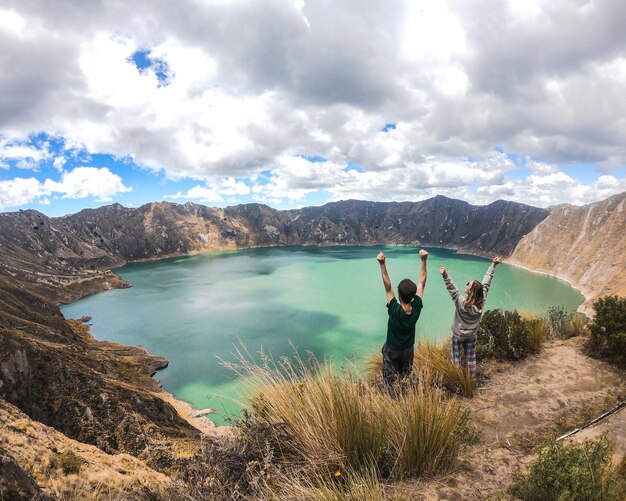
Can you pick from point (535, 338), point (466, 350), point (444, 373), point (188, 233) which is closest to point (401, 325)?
point (444, 373)

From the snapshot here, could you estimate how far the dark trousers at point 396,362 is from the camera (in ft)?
13.0

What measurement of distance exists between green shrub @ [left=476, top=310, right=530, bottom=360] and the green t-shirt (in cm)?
319

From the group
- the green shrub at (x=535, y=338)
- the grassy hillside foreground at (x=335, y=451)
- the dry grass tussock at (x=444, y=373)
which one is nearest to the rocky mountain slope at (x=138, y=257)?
the grassy hillside foreground at (x=335, y=451)

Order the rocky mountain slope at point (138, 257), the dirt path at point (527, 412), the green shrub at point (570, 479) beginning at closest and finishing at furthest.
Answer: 1. the green shrub at point (570, 479)
2. the dirt path at point (527, 412)
3. the rocky mountain slope at point (138, 257)

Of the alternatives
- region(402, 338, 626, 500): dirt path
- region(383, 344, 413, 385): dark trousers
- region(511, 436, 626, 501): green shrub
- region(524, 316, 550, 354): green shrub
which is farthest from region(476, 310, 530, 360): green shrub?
region(511, 436, 626, 501): green shrub

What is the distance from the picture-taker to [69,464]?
3.43 meters

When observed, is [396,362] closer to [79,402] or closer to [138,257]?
[79,402]

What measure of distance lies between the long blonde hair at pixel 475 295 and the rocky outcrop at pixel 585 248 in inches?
1843

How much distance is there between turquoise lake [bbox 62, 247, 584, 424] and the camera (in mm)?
26172

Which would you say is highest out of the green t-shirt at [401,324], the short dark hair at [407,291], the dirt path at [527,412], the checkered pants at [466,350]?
the short dark hair at [407,291]

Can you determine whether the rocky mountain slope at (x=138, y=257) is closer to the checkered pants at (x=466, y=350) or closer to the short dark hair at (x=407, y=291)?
the short dark hair at (x=407, y=291)

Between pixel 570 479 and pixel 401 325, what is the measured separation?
187 centimetres

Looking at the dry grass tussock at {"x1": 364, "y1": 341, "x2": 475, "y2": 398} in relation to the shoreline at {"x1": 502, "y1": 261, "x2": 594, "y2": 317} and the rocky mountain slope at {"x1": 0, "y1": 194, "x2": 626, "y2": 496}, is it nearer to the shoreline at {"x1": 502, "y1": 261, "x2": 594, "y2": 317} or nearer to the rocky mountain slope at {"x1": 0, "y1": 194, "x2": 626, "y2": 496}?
the rocky mountain slope at {"x1": 0, "y1": 194, "x2": 626, "y2": 496}

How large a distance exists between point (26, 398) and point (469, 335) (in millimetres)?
12740
